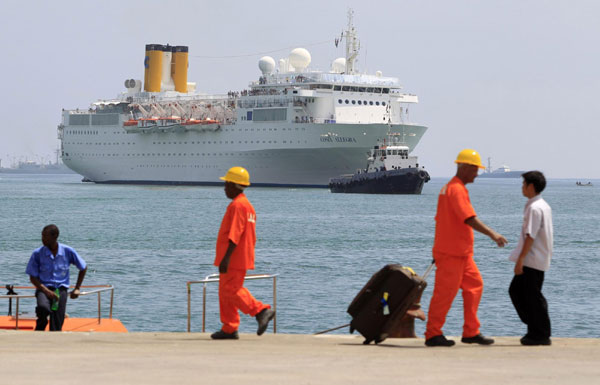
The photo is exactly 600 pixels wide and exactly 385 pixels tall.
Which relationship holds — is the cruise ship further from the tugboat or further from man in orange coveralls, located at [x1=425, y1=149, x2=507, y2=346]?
man in orange coveralls, located at [x1=425, y1=149, x2=507, y2=346]

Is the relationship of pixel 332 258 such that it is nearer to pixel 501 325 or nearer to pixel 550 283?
pixel 550 283

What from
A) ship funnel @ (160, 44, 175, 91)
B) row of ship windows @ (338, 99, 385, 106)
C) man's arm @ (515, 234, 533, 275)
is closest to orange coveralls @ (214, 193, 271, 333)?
man's arm @ (515, 234, 533, 275)

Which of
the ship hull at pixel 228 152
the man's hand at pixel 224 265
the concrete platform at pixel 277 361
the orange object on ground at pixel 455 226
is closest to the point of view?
the concrete platform at pixel 277 361

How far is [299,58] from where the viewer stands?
8800cm

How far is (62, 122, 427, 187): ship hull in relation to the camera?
76.8 m

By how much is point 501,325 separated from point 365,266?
1098cm

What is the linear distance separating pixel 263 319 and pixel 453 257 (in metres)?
1.70

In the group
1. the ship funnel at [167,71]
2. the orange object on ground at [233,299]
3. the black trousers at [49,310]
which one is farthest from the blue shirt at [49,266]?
the ship funnel at [167,71]

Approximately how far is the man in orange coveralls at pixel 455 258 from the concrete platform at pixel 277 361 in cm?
21

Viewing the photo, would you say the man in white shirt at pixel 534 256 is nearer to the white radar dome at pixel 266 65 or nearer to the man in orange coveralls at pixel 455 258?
the man in orange coveralls at pixel 455 258

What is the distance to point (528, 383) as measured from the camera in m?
6.38

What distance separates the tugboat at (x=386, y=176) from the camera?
72250mm

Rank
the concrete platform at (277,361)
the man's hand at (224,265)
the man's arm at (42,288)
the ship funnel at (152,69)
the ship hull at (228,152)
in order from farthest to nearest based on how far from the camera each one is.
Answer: the ship funnel at (152,69) → the ship hull at (228,152) → the man's arm at (42,288) → the man's hand at (224,265) → the concrete platform at (277,361)

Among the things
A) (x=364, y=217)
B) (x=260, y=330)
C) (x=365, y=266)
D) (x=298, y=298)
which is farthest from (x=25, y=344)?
(x=364, y=217)
